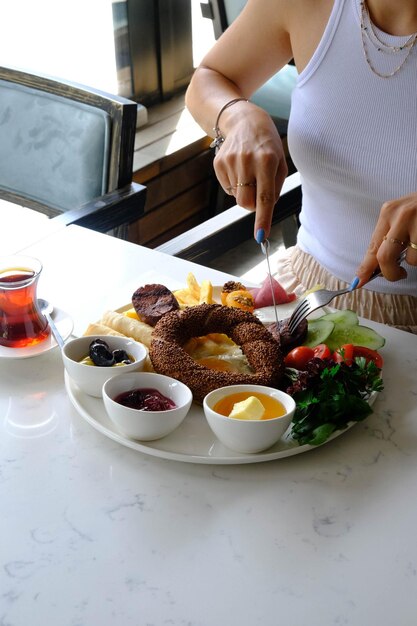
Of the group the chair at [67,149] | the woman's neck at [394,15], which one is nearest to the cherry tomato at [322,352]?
the woman's neck at [394,15]

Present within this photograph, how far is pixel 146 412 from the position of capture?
1.04m

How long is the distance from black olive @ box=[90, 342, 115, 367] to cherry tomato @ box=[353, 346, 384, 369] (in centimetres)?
39

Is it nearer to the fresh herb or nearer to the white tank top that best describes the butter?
the fresh herb

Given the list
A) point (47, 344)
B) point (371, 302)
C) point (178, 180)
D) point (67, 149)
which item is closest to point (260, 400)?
point (47, 344)

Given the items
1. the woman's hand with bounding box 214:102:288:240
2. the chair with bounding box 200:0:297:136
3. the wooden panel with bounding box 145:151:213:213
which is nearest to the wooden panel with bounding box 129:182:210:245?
the wooden panel with bounding box 145:151:213:213

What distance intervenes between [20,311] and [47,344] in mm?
71

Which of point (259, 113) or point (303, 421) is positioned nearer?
point (303, 421)

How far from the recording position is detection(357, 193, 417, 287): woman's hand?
3.97ft

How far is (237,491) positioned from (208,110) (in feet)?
3.06

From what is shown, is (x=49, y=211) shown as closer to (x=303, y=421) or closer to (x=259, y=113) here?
(x=259, y=113)

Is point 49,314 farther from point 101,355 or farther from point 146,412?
point 146,412

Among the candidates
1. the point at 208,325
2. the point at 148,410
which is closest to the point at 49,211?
the point at 208,325

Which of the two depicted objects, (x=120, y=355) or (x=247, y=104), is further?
(x=247, y=104)

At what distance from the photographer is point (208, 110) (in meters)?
1.69
